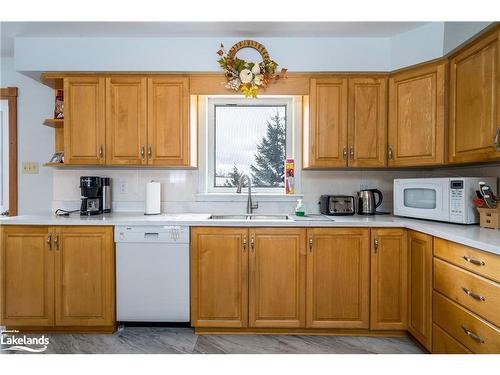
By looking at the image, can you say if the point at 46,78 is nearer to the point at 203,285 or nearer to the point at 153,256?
the point at 153,256

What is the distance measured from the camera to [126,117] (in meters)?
2.54

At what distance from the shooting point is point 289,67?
8.24 ft

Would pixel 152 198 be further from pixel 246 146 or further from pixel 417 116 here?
pixel 417 116

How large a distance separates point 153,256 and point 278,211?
1176 millimetres

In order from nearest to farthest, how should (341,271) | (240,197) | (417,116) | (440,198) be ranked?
(440,198), (341,271), (417,116), (240,197)

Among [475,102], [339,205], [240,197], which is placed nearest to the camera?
[475,102]

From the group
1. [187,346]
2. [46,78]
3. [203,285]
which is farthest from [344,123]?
[46,78]

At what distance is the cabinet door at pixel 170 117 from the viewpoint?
2537 mm

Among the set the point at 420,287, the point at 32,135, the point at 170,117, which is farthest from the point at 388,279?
the point at 32,135

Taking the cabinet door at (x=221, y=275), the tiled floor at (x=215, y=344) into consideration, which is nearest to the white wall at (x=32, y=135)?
the tiled floor at (x=215, y=344)

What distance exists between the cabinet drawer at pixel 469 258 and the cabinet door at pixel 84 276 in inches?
86.6

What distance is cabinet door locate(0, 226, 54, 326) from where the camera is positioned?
2.27 meters

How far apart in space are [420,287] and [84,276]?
2.37 metres

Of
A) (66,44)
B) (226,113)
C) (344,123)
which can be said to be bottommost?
(344,123)
